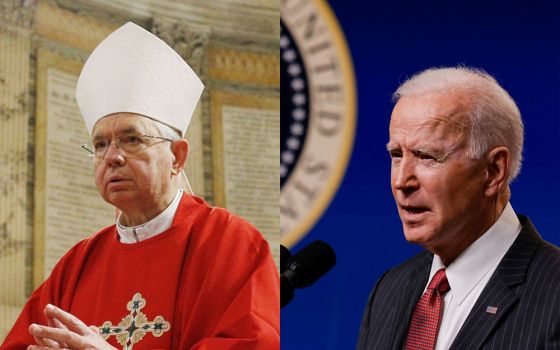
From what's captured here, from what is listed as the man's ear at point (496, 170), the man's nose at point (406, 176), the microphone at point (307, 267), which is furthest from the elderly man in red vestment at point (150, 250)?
the man's ear at point (496, 170)

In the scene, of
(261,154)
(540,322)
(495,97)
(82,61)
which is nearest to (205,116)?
(261,154)

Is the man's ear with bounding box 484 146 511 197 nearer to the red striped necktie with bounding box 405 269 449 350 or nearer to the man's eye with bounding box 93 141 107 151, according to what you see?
the red striped necktie with bounding box 405 269 449 350

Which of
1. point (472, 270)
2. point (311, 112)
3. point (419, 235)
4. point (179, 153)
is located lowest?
point (472, 270)

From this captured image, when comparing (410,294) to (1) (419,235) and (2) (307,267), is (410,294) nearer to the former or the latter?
(1) (419,235)

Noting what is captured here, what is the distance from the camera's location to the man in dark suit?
9.52 ft

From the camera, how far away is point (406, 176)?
298cm

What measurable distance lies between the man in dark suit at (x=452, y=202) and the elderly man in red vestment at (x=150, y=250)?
0.85 metres

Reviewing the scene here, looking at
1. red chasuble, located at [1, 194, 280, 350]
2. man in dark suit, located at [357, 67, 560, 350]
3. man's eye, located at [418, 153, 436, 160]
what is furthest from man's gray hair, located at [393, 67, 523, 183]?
red chasuble, located at [1, 194, 280, 350]

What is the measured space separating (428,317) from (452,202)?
1.24 feet

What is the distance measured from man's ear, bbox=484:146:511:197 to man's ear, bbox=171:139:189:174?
149cm

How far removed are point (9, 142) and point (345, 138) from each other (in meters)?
1.53

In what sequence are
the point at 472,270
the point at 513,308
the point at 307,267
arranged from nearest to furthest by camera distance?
the point at 513,308 < the point at 472,270 < the point at 307,267

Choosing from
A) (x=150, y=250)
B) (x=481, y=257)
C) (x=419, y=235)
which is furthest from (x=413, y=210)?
(x=150, y=250)

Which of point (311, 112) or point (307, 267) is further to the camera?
point (311, 112)
